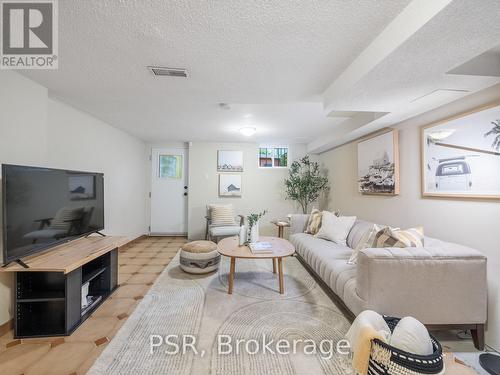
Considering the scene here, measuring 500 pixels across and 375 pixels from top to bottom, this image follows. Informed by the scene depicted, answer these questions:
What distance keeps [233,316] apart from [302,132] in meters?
3.28

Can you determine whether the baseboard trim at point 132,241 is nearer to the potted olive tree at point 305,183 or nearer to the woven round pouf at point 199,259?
the woven round pouf at point 199,259

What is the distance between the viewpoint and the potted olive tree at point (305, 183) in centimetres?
482

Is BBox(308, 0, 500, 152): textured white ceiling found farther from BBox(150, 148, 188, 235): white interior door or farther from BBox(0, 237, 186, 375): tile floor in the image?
BBox(150, 148, 188, 235): white interior door

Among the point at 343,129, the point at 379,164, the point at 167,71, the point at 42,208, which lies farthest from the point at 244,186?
the point at 42,208

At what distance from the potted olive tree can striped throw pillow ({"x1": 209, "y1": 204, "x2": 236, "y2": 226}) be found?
56.1 inches

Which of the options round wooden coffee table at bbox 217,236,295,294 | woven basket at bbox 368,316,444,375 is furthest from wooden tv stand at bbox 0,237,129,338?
woven basket at bbox 368,316,444,375

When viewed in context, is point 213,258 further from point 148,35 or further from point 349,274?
point 148,35

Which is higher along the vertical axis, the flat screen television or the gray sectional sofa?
the flat screen television

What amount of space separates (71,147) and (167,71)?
78.0 inches

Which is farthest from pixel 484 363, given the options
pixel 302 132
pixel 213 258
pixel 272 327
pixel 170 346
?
pixel 302 132

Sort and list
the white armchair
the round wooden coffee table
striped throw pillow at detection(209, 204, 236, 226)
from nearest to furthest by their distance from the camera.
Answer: the round wooden coffee table → the white armchair → striped throw pillow at detection(209, 204, 236, 226)

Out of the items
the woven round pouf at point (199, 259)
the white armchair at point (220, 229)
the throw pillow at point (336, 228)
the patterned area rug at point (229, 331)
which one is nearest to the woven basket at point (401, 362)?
the patterned area rug at point (229, 331)

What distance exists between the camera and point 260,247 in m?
2.67

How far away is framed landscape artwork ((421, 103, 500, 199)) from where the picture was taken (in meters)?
1.70
